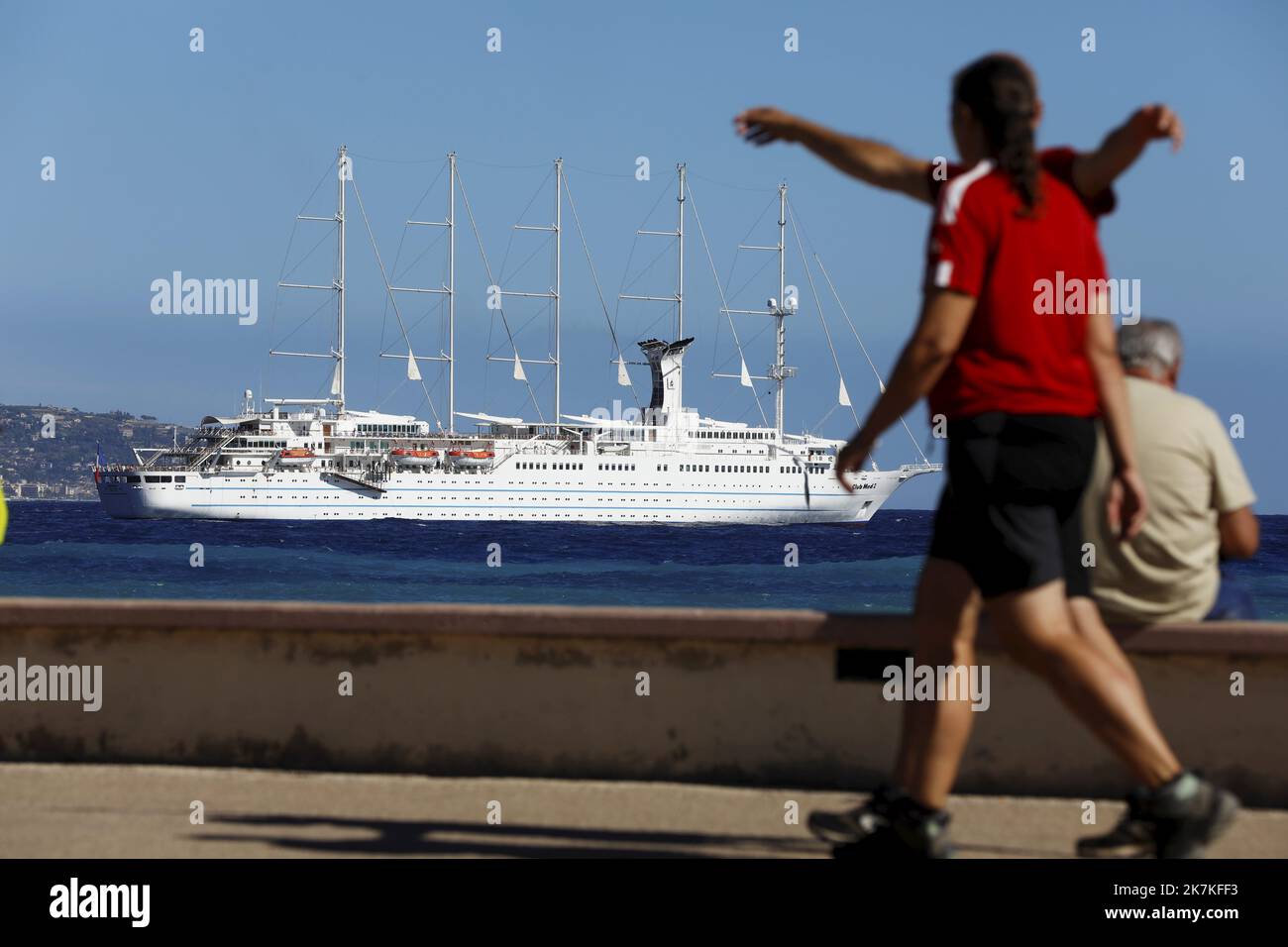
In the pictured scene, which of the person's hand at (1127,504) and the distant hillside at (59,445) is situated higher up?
the distant hillside at (59,445)

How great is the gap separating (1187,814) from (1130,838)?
173mm

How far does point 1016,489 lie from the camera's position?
2365 mm

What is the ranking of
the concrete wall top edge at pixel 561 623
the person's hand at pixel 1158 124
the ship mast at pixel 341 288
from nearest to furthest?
the person's hand at pixel 1158 124, the concrete wall top edge at pixel 561 623, the ship mast at pixel 341 288

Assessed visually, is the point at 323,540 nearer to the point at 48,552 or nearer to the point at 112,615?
the point at 48,552

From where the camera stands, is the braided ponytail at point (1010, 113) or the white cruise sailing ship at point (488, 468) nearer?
the braided ponytail at point (1010, 113)

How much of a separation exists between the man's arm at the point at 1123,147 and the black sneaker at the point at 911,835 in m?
1.07

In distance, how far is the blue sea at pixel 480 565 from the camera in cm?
3094

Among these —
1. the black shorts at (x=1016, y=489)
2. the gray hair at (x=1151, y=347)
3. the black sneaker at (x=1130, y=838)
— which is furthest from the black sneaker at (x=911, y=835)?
the gray hair at (x=1151, y=347)


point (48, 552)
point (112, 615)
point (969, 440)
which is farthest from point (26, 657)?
point (48, 552)

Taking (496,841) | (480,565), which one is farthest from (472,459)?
(496,841)

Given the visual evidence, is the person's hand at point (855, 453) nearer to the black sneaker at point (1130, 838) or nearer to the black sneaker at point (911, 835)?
the black sneaker at point (911, 835)

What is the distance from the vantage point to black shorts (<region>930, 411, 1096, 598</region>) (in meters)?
2.37

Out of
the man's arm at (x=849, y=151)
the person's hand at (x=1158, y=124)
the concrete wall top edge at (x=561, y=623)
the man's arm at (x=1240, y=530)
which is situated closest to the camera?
the person's hand at (x=1158, y=124)

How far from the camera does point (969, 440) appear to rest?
239cm
